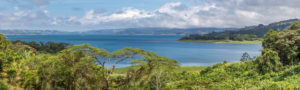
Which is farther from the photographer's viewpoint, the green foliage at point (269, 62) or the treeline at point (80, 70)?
the green foliage at point (269, 62)

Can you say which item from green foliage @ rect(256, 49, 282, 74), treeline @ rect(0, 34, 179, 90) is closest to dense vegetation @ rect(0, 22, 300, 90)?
treeline @ rect(0, 34, 179, 90)

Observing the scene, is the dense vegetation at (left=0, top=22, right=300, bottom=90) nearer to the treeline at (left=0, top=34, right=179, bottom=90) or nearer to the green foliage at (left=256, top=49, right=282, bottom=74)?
the treeline at (left=0, top=34, right=179, bottom=90)

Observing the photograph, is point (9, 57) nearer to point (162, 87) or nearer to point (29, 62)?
point (29, 62)

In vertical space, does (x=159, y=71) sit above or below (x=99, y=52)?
below

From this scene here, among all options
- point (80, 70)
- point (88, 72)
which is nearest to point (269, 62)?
point (88, 72)

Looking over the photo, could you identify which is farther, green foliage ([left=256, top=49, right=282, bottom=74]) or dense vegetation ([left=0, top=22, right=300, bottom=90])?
green foliage ([left=256, top=49, right=282, bottom=74])

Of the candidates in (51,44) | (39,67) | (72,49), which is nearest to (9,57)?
(39,67)

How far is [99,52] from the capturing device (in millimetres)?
15422

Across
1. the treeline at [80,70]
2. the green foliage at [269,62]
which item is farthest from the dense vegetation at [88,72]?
the green foliage at [269,62]

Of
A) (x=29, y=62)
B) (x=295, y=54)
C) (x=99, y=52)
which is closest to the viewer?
(x=99, y=52)

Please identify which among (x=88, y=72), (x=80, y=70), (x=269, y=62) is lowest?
(x=269, y=62)

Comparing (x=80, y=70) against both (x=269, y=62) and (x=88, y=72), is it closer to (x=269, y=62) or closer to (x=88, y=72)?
(x=88, y=72)

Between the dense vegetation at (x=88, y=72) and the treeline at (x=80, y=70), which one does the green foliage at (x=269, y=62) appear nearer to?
the dense vegetation at (x=88, y=72)

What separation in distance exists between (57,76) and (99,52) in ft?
12.3
